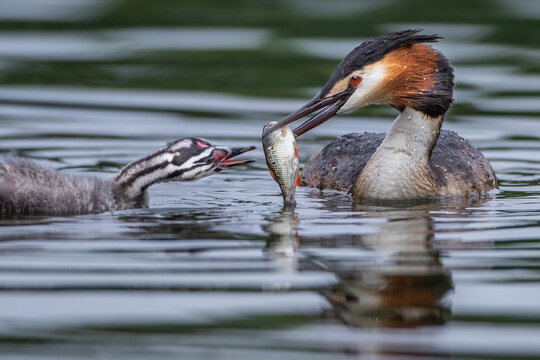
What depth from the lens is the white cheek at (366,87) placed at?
8758 mm

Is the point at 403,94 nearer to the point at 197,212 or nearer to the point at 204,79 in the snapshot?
the point at 197,212

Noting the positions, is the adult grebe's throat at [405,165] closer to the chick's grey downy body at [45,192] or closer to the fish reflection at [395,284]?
the fish reflection at [395,284]

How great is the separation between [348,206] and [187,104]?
15.8ft

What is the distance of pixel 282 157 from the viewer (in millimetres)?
8484

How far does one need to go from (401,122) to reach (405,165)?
1.16 ft

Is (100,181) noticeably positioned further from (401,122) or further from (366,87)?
(401,122)

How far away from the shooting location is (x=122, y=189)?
8352 millimetres

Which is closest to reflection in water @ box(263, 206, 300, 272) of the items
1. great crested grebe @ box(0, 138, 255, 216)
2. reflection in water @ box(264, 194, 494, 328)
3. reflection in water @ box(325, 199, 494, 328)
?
reflection in water @ box(264, 194, 494, 328)

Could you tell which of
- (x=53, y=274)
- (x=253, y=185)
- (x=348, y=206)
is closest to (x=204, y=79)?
(x=253, y=185)

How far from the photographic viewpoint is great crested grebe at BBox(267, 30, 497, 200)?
344 inches

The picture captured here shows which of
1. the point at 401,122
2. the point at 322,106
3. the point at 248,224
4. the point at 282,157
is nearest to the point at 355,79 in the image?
the point at 322,106

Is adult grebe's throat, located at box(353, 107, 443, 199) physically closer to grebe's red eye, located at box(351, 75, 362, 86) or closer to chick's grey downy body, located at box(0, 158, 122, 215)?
grebe's red eye, located at box(351, 75, 362, 86)

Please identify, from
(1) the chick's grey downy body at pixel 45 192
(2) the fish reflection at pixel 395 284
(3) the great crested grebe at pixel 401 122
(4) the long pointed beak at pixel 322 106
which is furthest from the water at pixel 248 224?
(4) the long pointed beak at pixel 322 106

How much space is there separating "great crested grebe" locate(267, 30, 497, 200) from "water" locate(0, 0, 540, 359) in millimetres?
307
